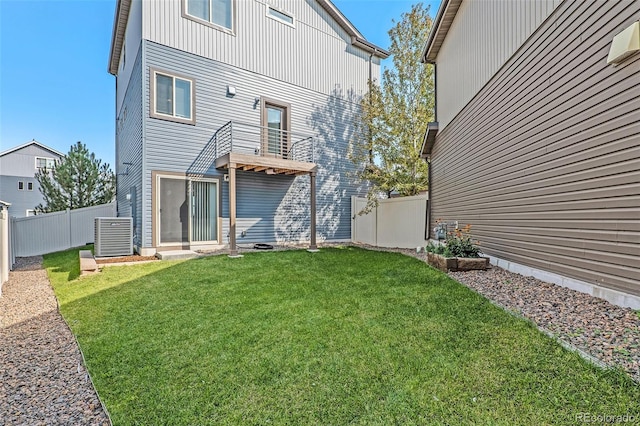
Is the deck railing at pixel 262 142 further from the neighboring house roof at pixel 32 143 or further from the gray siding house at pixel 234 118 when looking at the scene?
the neighboring house roof at pixel 32 143

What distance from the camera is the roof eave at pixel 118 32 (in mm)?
9523

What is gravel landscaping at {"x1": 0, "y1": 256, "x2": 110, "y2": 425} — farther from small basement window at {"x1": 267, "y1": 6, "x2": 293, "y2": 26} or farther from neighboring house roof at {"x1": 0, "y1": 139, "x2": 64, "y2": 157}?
neighboring house roof at {"x1": 0, "y1": 139, "x2": 64, "y2": 157}

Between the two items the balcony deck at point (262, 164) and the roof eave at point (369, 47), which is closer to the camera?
the balcony deck at point (262, 164)

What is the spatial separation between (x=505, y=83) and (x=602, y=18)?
2.12 metres

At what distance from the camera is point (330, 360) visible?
2.59 metres

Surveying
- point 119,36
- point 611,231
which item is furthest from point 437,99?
point 119,36

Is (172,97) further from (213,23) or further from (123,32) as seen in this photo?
(123,32)

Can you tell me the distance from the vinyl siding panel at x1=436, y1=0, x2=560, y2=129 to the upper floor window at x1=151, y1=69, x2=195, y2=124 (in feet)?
23.4

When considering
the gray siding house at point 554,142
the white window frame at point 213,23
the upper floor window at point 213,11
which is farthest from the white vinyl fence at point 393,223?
the upper floor window at point 213,11

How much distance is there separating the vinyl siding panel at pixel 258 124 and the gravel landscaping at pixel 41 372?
13.4 feet

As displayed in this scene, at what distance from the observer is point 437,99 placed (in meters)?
9.64

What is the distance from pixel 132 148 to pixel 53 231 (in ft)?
14.3

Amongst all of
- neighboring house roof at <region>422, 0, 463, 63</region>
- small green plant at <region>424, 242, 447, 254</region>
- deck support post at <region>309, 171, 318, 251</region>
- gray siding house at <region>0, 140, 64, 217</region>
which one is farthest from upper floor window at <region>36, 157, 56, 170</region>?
small green plant at <region>424, 242, 447, 254</region>

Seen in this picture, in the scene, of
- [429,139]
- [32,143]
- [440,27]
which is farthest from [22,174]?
[440,27]
